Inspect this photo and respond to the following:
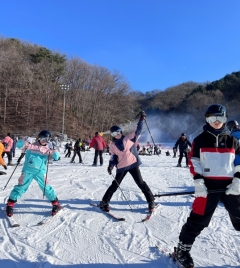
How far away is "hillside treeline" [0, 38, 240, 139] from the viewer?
39188 millimetres

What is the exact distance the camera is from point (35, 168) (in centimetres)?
448

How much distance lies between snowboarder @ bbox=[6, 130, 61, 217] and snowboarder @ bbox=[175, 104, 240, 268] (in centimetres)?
270

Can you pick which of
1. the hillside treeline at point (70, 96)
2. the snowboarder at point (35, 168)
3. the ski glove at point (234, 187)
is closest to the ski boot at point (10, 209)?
the snowboarder at point (35, 168)

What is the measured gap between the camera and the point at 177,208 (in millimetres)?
5164

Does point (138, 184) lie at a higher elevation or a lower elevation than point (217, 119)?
lower

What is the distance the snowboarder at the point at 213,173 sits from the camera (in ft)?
8.75

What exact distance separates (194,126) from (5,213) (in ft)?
174

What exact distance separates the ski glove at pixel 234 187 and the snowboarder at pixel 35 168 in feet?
9.89

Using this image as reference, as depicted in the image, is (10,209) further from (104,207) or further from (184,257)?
(184,257)

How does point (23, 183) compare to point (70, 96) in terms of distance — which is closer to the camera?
point (23, 183)

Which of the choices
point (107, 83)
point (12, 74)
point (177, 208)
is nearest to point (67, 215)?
point (177, 208)

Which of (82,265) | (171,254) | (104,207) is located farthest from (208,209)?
(104,207)

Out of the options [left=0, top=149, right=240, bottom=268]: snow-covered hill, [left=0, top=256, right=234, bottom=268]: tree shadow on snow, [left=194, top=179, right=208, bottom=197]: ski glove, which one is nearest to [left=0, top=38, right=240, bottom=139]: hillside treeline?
[left=0, top=149, right=240, bottom=268]: snow-covered hill

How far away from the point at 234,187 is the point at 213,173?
0.24m
